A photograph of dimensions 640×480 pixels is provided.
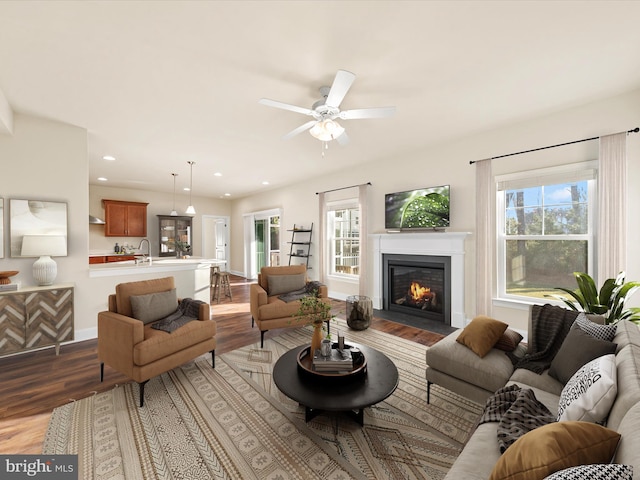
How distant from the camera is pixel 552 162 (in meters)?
3.23

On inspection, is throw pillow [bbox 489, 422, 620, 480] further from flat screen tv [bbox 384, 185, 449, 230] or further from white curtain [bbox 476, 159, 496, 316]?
flat screen tv [bbox 384, 185, 449, 230]

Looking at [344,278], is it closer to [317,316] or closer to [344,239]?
[344,239]

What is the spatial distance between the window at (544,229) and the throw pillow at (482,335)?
5.72 feet

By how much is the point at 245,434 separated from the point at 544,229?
3.92 metres

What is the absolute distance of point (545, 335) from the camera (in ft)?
6.95

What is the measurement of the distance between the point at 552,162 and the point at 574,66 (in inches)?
48.0

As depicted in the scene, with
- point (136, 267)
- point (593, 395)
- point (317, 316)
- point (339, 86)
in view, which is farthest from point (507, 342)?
point (136, 267)

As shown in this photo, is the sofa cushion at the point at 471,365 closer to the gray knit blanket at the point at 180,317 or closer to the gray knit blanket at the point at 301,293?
the gray knit blanket at the point at 301,293

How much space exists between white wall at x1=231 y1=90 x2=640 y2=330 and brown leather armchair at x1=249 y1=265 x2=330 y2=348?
171cm

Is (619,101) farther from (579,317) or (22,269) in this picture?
(22,269)

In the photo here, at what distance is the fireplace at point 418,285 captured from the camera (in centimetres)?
426

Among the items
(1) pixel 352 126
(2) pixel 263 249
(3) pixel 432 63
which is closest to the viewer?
(3) pixel 432 63

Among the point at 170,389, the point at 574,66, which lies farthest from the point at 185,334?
the point at 574,66

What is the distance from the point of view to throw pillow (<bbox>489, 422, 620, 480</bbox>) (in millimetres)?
830
